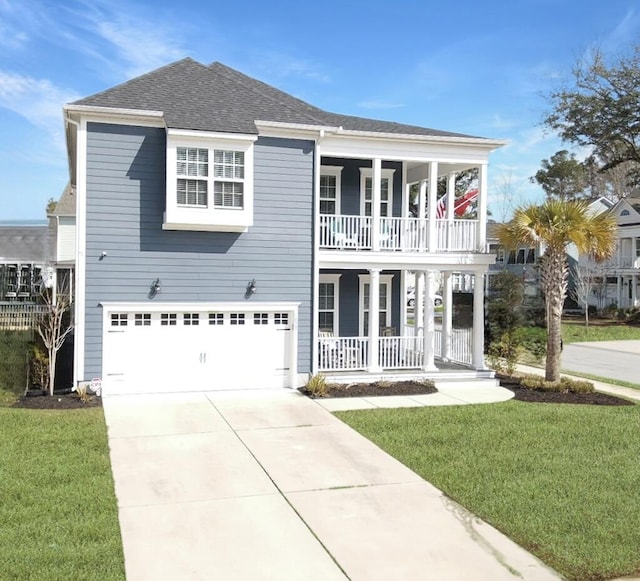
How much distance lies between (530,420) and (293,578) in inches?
301

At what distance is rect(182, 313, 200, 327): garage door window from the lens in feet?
46.4

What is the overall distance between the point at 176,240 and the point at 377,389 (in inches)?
223

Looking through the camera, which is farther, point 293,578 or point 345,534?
point 345,534

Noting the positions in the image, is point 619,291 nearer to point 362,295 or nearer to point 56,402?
point 362,295

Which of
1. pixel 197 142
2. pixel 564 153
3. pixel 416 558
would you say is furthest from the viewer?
pixel 564 153

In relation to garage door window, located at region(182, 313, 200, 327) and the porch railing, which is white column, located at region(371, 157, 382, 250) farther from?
garage door window, located at region(182, 313, 200, 327)

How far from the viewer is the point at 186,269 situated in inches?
549

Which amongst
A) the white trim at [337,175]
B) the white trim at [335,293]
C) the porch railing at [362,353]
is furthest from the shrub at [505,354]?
the white trim at [337,175]

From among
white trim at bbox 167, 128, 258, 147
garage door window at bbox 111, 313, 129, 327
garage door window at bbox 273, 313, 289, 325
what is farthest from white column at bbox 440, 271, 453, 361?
garage door window at bbox 111, 313, 129, 327

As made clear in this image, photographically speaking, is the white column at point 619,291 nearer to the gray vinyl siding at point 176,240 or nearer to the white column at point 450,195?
the white column at point 450,195

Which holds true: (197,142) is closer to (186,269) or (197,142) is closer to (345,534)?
(186,269)

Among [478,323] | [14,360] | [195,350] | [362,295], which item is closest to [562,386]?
[478,323]

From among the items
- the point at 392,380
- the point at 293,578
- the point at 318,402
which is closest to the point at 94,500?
the point at 293,578

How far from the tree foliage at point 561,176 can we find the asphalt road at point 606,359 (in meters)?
31.7
